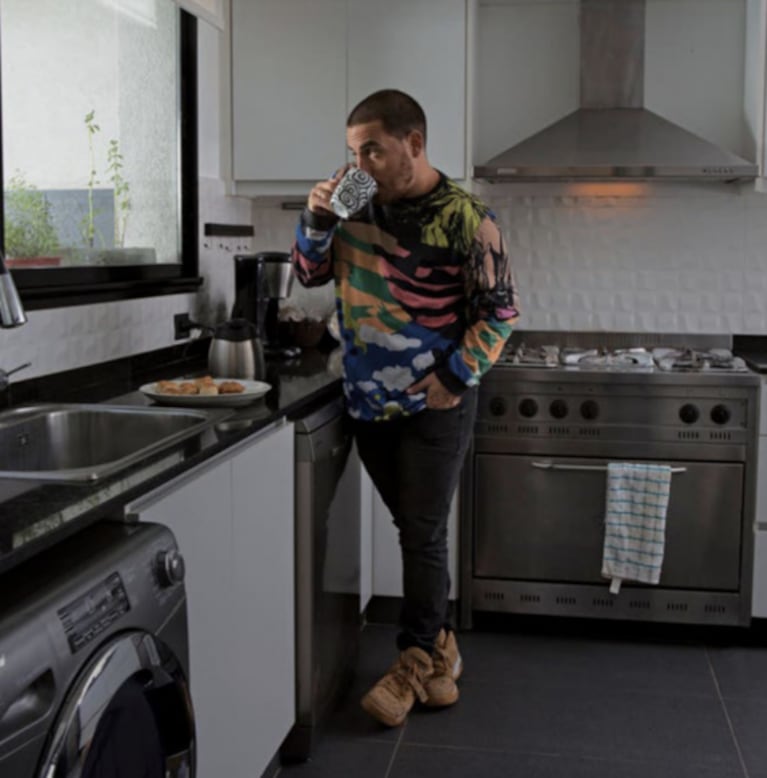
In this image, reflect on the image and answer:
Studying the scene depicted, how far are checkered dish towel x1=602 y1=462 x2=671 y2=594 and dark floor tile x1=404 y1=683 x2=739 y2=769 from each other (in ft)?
1.47

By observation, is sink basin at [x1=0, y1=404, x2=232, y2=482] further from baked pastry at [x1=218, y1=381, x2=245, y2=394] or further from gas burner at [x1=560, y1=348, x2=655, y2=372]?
gas burner at [x1=560, y1=348, x2=655, y2=372]

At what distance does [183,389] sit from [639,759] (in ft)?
4.73

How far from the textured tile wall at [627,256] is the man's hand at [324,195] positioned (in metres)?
1.17

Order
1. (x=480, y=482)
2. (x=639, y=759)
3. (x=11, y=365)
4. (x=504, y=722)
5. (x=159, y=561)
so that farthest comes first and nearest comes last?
(x=480, y=482) < (x=504, y=722) < (x=639, y=759) < (x=11, y=365) < (x=159, y=561)

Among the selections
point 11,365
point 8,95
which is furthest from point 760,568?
point 8,95

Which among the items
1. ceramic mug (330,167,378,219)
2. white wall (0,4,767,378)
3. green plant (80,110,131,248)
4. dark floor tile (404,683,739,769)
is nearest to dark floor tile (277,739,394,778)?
dark floor tile (404,683,739,769)

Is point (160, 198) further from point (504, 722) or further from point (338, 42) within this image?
point (504, 722)

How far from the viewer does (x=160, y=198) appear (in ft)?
11.7

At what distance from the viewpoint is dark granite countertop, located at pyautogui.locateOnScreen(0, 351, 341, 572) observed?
1.50 meters

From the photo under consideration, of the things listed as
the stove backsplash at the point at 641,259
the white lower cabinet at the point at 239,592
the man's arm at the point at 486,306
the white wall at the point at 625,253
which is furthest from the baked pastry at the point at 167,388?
the stove backsplash at the point at 641,259

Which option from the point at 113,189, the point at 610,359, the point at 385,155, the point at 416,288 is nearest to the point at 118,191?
the point at 113,189

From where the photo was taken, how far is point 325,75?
3.85 m

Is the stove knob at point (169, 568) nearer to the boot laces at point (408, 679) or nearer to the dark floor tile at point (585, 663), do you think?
the boot laces at point (408, 679)

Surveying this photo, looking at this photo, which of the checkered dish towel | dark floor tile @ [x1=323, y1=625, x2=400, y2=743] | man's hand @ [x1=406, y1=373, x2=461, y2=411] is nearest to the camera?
man's hand @ [x1=406, y1=373, x2=461, y2=411]
